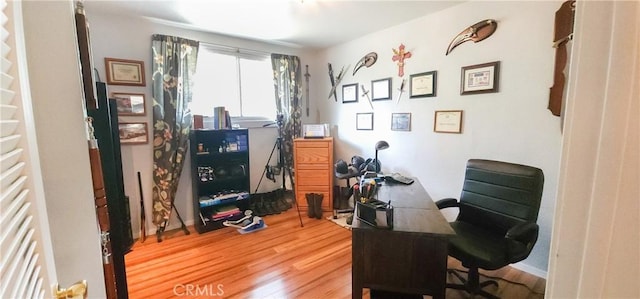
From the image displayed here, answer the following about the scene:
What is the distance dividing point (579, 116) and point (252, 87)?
362 centimetres

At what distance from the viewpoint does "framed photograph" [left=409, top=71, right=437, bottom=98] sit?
2684 mm

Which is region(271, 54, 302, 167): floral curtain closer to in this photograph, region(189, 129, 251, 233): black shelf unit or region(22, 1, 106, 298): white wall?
region(189, 129, 251, 233): black shelf unit

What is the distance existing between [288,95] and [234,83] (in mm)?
767

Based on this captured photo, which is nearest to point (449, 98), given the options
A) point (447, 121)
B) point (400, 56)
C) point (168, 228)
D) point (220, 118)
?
point (447, 121)

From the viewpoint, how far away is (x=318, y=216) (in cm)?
341

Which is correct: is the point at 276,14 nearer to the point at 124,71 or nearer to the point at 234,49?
the point at 234,49

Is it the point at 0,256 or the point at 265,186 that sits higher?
the point at 0,256

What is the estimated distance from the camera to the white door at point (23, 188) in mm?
385

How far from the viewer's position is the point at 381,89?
3.23m

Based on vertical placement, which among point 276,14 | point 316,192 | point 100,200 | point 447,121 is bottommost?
point 316,192

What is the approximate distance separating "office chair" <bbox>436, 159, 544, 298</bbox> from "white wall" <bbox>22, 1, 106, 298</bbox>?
1856mm

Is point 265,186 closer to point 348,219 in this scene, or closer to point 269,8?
point 348,219

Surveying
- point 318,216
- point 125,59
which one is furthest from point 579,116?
point 125,59

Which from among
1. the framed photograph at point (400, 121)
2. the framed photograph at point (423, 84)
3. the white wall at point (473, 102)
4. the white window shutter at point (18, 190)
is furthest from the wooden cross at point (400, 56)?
the white window shutter at point (18, 190)
